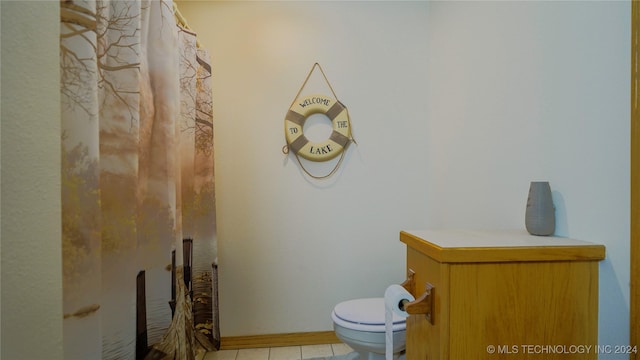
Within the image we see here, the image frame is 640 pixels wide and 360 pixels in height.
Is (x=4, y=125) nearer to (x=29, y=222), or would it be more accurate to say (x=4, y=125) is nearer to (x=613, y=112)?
(x=29, y=222)

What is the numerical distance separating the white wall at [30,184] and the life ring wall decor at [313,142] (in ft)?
4.96

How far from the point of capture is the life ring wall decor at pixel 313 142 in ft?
6.74

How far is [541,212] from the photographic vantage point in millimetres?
1041

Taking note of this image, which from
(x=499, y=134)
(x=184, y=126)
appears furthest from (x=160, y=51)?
(x=499, y=134)

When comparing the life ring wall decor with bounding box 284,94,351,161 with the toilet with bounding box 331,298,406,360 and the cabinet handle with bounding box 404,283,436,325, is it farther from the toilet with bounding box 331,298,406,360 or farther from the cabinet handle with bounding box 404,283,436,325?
the cabinet handle with bounding box 404,283,436,325

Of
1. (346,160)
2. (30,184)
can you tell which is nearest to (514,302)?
(30,184)

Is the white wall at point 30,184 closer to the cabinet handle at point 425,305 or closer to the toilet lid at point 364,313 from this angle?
the cabinet handle at point 425,305

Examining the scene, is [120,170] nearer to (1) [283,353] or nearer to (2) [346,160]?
(2) [346,160]

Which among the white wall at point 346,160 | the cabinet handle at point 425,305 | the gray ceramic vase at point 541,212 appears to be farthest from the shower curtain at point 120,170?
the gray ceramic vase at point 541,212

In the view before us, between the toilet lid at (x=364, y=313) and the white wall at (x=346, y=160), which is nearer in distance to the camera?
the toilet lid at (x=364, y=313)

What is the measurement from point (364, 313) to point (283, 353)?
76 cm

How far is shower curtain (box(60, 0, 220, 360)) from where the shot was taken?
79cm

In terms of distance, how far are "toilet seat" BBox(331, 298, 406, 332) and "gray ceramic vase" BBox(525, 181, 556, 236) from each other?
2.21 ft

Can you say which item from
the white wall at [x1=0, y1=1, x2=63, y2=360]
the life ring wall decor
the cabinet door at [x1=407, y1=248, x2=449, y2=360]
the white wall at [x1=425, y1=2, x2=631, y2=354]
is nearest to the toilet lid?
the cabinet door at [x1=407, y1=248, x2=449, y2=360]
